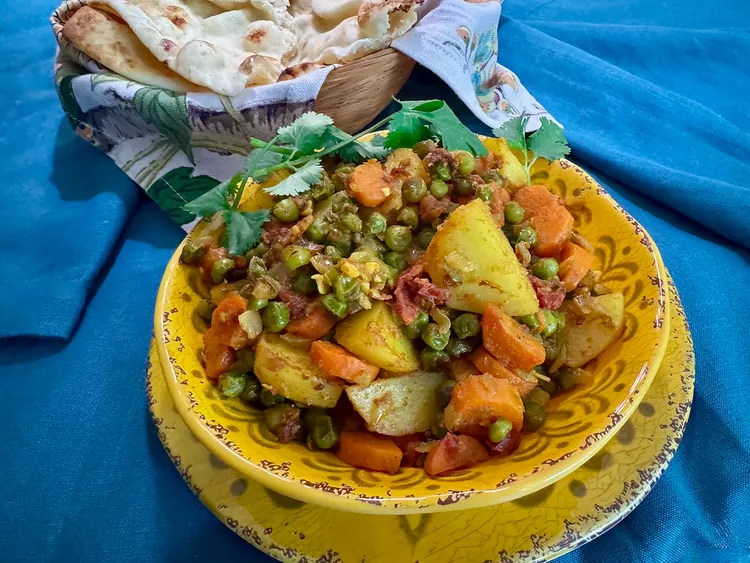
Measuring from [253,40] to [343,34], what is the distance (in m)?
0.50

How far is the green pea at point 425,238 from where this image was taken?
181cm

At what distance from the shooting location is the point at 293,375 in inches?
62.0

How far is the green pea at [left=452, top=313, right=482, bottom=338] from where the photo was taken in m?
1.60

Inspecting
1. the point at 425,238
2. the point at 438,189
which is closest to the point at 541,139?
the point at 438,189

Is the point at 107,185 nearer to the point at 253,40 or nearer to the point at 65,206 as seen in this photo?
the point at 65,206

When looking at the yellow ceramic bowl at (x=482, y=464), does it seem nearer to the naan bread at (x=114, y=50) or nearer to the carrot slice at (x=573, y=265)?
the carrot slice at (x=573, y=265)

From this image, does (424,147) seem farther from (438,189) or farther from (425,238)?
(425,238)

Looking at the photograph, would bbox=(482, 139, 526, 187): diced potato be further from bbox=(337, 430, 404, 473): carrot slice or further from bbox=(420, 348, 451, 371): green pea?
bbox=(337, 430, 404, 473): carrot slice

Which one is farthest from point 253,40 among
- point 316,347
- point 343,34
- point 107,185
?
point 316,347

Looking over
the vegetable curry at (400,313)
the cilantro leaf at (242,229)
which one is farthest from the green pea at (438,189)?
the cilantro leaf at (242,229)

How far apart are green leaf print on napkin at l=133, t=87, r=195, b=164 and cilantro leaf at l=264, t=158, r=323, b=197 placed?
1.15m

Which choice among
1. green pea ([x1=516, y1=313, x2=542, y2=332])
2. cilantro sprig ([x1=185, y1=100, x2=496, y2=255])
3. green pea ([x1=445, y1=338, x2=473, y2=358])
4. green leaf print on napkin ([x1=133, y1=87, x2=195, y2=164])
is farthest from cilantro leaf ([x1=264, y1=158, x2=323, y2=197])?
green leaf print on napkin ([x1=133, y1=87, x2=195, y2=164])

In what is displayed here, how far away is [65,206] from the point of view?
2.92 m

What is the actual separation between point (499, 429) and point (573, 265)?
2.16 ft
